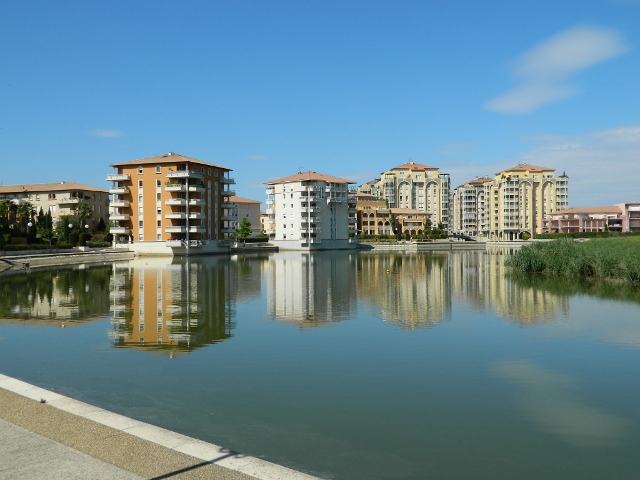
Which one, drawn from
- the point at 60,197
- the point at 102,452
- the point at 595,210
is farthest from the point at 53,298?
the point at 595,210

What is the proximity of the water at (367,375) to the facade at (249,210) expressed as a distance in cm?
13774

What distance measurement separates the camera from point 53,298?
113ft

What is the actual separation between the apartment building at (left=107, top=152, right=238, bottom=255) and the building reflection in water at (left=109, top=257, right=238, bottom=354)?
47932 mm

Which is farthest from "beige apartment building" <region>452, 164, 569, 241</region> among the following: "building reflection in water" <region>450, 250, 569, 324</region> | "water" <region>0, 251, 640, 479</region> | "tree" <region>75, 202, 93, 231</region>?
"water" <region>0, 251, 640, 479</region>

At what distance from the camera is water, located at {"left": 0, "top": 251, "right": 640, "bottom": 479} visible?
33.5ft

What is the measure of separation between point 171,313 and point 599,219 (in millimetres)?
157761

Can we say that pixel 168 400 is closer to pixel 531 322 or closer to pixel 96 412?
pixel 96 412

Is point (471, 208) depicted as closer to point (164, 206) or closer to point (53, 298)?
point (164, 206)

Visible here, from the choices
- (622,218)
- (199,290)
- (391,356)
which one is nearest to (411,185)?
(622,218)

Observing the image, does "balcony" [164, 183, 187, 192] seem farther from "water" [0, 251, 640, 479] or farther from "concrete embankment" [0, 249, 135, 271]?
"water" [0, 251, 640, 479]

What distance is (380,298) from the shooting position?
34844 mm

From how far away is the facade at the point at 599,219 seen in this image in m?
160

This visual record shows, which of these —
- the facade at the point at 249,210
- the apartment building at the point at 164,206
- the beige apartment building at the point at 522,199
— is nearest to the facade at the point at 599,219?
Result: the beige apartment building at the point at 522,199

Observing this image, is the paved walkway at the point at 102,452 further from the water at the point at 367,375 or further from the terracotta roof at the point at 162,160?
the terracotta roof at the point at 162,160
